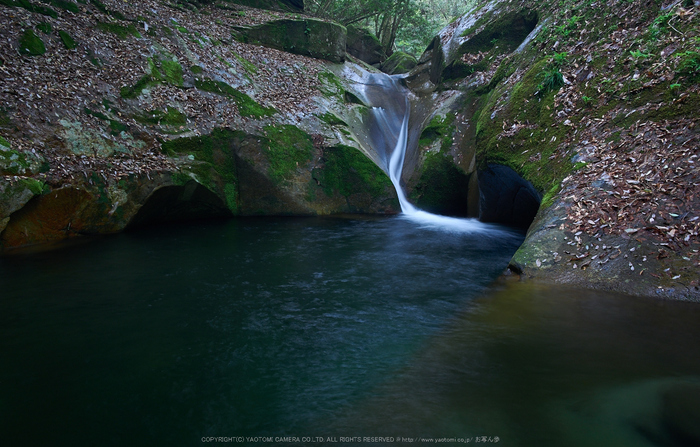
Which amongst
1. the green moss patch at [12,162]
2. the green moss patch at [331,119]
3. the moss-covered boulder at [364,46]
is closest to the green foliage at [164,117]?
the green moss patch at [12,162]

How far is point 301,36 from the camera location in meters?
15.0

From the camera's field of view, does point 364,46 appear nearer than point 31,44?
No

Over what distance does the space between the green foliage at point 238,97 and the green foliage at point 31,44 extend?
331cm

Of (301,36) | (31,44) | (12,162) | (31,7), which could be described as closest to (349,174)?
(301,36)

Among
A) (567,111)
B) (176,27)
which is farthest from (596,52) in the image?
(176,27)

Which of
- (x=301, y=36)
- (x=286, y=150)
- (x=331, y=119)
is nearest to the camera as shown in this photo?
(x=286, y=150)

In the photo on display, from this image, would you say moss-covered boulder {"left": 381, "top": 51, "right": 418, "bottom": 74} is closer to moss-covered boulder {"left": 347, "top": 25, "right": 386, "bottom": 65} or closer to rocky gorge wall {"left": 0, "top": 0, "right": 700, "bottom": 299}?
moss-covered boulder {"left": 347, "top": 25, "right": 386, "bottom": 65}

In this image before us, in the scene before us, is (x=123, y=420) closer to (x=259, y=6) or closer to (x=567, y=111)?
(x=567, y=111)

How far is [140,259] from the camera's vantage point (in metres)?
6.11

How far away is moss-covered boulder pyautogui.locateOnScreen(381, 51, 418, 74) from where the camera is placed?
61.2ft

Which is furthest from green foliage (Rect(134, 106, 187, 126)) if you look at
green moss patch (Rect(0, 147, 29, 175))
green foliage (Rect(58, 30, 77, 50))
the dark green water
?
the dark green water

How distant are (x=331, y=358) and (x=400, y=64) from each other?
18.3 meters

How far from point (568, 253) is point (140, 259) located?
6.32 m

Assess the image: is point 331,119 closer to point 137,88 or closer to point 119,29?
point 137,88
